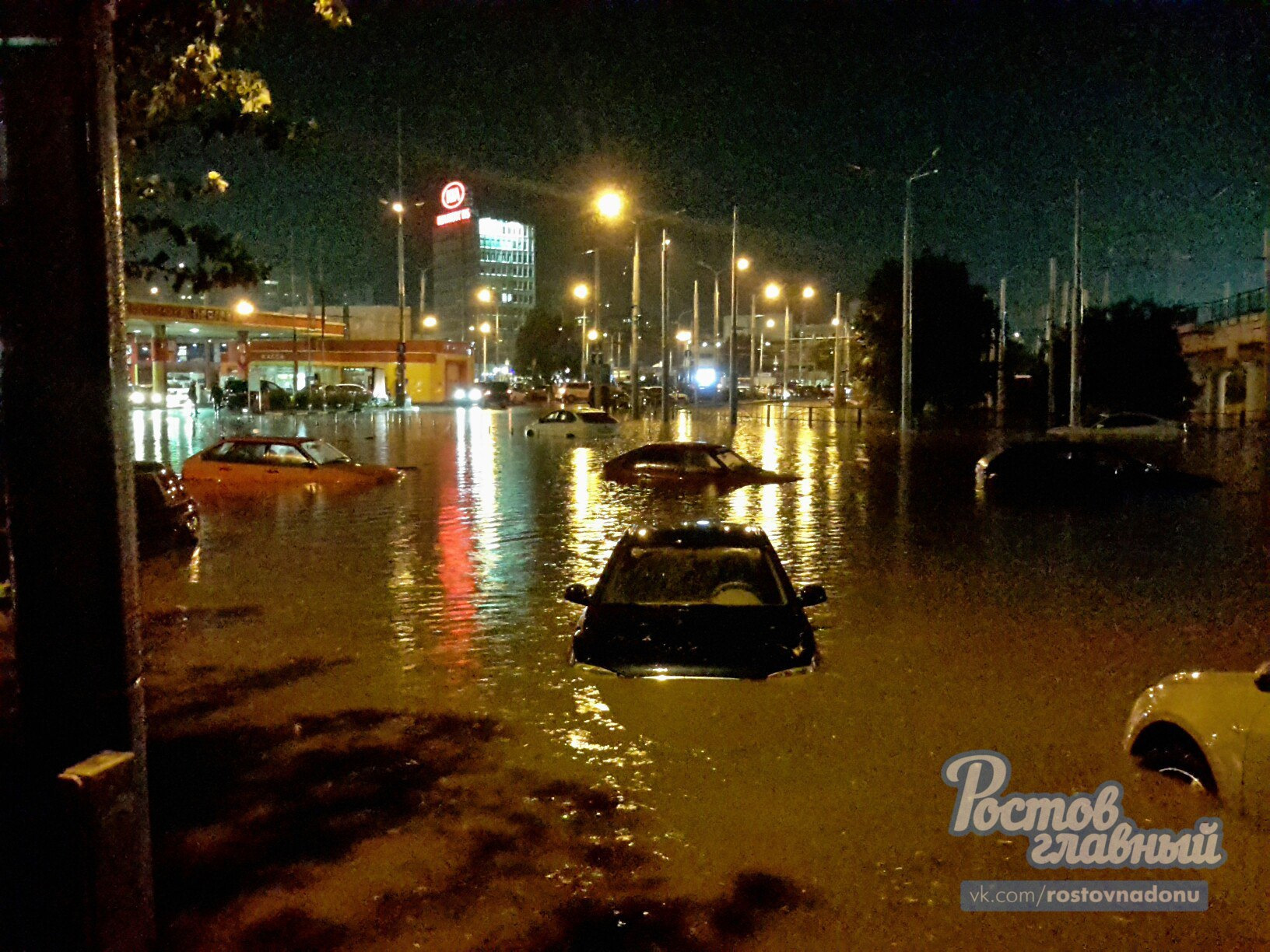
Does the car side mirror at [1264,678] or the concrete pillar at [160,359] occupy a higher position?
the concrete pillar at [160,359]

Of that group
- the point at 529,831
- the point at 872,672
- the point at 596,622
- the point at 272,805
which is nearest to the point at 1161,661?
the point at 872,672

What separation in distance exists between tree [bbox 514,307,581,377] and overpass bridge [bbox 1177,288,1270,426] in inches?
2930

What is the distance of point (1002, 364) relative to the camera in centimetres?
6519

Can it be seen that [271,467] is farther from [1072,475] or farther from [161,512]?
[1072,475]

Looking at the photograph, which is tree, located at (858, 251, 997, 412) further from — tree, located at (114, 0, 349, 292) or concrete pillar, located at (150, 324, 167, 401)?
tree, located at (114, 0, 349, 292)

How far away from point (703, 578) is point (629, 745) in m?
2.44

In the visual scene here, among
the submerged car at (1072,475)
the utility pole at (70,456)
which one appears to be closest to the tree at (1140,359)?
the submerged car at (1072,475)

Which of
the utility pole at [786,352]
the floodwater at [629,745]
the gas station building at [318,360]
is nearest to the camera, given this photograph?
the floodwater at [629,745]

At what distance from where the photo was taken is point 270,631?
11.2m

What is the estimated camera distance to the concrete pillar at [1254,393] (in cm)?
5957

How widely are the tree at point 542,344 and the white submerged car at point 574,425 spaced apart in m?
86.8

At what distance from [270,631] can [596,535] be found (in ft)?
23.8

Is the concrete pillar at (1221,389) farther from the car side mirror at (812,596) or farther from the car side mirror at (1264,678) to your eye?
the car side mirror at (1264,678)

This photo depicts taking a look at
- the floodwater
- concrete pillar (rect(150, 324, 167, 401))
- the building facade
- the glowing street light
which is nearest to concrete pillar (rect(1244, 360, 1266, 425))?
the glowing street light
